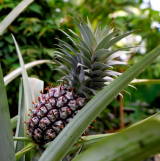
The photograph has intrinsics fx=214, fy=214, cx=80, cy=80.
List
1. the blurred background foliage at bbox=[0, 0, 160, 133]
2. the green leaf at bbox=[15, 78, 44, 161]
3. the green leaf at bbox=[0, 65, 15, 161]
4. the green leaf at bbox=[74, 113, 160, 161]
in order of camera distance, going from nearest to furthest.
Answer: the green leaf at bbox=[74, 113, 160, 161], the green leaf at bbox=[0, 65, 15, 161], the green leaf at bbox=[15, 78, 44, 161], the blurred background foliage at bbox=[0, 0, 160, 133]

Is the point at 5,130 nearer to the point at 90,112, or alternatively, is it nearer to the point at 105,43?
the point at 90,112

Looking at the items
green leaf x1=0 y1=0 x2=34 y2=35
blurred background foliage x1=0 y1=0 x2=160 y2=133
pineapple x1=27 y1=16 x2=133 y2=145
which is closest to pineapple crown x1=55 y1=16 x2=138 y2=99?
pineapple x1=27 y1=16 x2=133 y2=145

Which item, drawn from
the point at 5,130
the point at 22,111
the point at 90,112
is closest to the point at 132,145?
the point at 90,112

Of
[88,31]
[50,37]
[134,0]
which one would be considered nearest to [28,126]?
[88,31]

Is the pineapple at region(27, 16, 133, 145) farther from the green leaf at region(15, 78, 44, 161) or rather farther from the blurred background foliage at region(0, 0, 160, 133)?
the blurred background foliage at region(0, 0, 160, 133)

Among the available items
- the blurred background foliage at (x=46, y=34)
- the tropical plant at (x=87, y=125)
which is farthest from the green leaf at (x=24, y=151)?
the blurred background foliage at (x=46, y=34)

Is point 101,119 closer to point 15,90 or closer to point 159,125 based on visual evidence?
point 15,90
